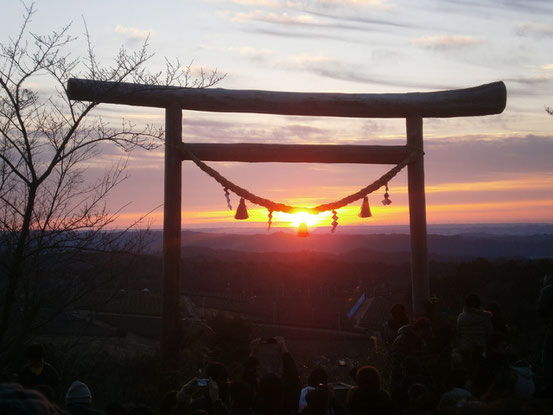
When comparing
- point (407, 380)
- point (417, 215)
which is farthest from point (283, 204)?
point (407, 380)

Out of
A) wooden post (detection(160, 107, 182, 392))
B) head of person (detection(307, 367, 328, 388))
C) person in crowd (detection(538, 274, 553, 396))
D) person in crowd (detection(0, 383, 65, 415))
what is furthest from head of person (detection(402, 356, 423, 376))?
person in crowd (detection(0, 383, 65, 415))

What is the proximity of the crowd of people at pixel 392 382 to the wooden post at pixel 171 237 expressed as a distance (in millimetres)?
1934

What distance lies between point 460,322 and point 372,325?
63.6 ft

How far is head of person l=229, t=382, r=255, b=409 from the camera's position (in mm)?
4789

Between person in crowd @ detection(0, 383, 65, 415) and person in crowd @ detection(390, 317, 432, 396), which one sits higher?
person in crowd @ detection(0, 383, 65, 415)

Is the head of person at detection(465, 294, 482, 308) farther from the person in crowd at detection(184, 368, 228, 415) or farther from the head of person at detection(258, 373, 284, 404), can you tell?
the person in crowd at detection(184, 368, 228, 415)

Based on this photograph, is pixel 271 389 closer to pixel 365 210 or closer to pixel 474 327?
pixel 474 327

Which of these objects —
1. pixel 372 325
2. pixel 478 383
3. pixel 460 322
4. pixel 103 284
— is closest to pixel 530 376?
pixel 478 383

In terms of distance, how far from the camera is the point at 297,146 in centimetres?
796

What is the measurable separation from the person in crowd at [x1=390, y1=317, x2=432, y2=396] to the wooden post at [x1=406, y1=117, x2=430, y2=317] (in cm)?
198

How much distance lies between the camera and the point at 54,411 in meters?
1.99

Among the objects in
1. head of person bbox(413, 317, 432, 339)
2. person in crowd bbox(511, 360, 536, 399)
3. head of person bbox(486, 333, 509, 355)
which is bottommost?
person in crowd bbox(511, 360, 536, 399)

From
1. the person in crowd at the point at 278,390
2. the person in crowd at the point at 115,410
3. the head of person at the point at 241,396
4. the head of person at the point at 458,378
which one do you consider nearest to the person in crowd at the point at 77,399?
the person in crowd at the point at 115,410

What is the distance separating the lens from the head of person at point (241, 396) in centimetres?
479
